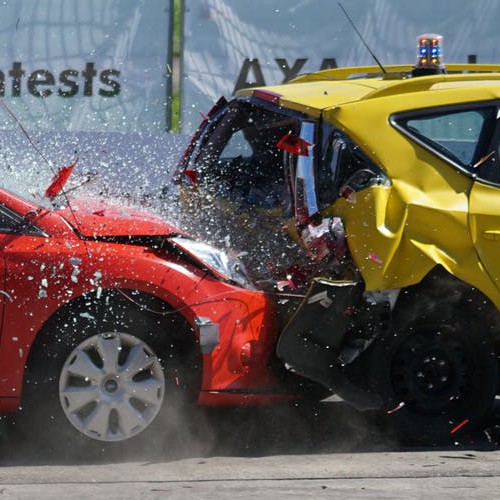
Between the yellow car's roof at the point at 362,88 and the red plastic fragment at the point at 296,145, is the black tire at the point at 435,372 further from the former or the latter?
the yellow car's roof at the point at 362,88

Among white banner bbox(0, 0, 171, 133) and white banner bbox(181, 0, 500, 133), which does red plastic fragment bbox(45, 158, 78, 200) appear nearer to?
white banner bbox(0, 0, 171, 133)

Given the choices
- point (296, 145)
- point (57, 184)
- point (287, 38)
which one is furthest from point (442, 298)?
point (287, 38)

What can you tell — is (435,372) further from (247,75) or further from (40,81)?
(40,81)

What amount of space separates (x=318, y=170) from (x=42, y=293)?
5.12 ft

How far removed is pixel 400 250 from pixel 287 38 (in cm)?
659

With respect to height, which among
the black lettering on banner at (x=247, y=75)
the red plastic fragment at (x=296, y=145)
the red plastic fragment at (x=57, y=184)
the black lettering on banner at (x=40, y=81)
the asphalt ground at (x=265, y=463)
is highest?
the red plastic fragment at (x=296, y=145)

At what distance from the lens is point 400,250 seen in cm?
665

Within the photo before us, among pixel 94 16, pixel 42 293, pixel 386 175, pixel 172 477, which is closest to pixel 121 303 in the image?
pixel 42 293

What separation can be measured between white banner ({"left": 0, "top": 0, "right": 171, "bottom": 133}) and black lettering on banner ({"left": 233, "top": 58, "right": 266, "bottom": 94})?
0.68 metres

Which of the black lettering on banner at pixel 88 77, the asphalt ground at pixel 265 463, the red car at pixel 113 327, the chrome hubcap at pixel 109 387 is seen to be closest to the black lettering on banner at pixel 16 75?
the black lettering on banner at pixel 88 77

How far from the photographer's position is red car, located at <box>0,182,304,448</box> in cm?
648

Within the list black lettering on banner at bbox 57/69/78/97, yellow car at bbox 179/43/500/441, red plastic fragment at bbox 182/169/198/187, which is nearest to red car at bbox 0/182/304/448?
yellow car at bbox 179/43/500/441

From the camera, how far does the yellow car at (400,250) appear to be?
6684 mm

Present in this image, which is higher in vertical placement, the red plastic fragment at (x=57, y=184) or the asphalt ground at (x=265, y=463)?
the red plastic fragment at (x=57, y=184)
